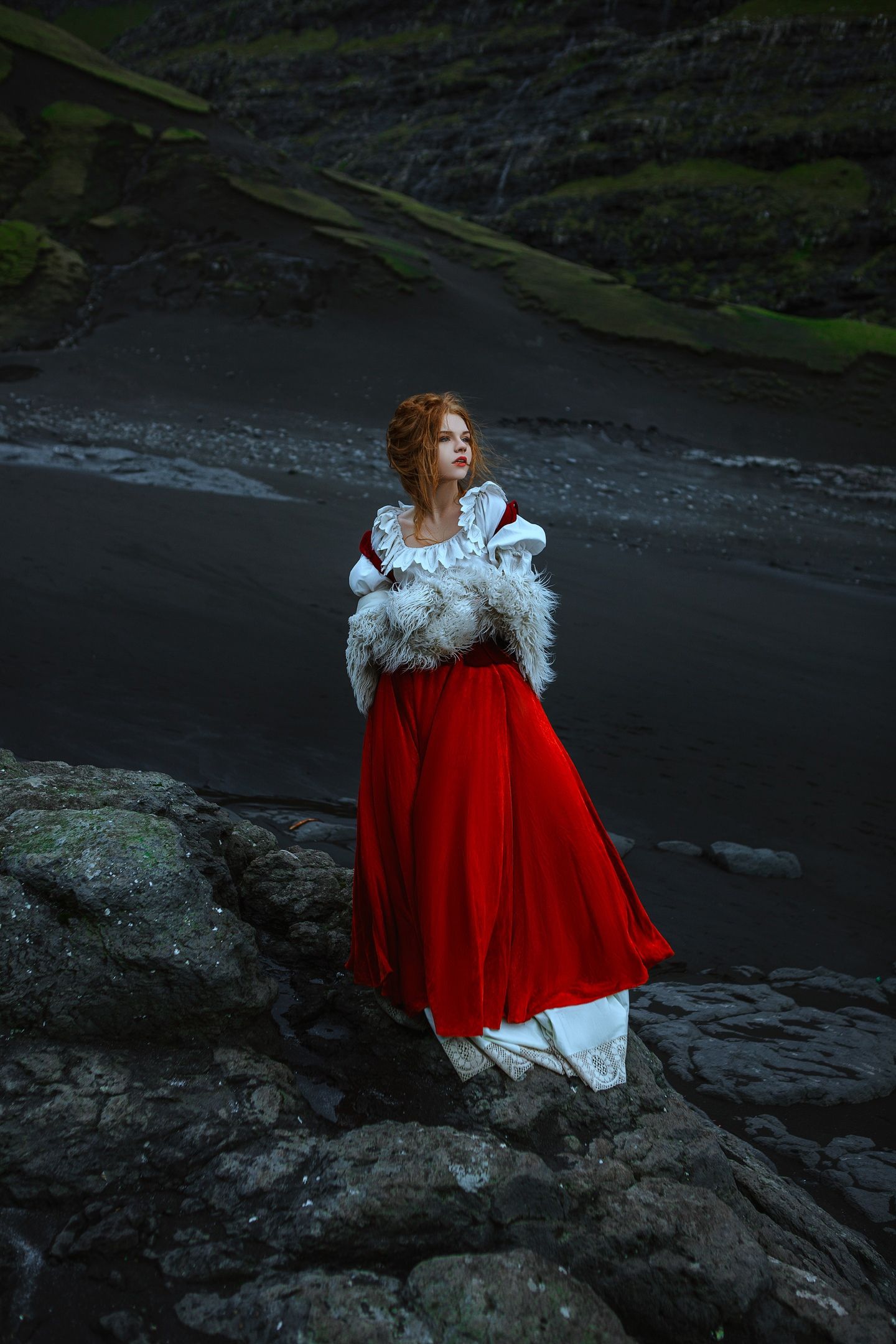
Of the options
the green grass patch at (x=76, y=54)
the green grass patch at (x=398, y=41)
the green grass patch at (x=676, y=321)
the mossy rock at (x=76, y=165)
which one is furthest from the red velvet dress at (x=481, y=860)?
the green grass patch at (x=398, y=41)

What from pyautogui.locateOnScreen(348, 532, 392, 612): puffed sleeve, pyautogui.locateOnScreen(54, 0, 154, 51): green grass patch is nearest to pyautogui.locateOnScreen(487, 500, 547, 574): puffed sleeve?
pyautogui.locateOnScreen(348, 532, 392, 612): puffed sleeve

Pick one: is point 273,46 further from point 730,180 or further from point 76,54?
point 730,180

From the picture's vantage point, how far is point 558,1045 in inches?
88.8

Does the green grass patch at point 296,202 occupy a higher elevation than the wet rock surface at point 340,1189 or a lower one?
higher

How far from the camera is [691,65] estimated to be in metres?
34.8

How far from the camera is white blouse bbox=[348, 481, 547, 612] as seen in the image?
8.38ft

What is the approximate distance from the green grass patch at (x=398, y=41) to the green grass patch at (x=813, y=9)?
1402 centimetres

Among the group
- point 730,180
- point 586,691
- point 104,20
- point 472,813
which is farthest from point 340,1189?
point 104,20

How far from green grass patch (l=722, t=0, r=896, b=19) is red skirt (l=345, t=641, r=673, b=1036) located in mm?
42718

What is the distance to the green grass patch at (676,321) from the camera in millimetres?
20812

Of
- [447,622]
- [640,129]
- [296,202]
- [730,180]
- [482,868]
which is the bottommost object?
[482,868]

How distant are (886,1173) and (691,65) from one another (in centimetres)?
4072

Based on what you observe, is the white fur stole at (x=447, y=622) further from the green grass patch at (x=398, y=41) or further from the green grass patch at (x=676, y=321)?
the green grass patch at (x=398, y=41)

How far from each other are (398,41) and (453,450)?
54188mm
